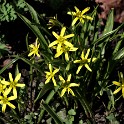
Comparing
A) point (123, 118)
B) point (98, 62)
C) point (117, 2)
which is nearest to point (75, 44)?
point (98, 62)

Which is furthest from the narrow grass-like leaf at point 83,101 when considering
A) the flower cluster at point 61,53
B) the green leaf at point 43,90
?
the green leaf at point 43,90

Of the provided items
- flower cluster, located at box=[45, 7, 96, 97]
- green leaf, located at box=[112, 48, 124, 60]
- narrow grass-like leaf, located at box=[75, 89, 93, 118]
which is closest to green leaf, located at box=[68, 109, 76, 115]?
narrow grass-like leaf, located at box=[75, 89, 93, 118]

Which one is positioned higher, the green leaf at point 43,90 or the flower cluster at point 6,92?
the flower cluster at point 6,92

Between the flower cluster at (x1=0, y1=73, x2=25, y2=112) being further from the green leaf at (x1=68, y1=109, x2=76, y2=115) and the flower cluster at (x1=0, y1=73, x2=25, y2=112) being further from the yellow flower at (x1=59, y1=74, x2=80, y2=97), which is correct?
the green leaf at (x1=68, y1=109, x2=76, y2=115)

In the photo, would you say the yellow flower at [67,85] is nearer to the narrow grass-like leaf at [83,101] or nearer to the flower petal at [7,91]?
the narrow grass-like leaf at [83,101]

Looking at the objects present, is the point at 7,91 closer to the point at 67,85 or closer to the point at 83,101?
the point at 67,85

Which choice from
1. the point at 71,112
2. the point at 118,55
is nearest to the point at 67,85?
the point at 71,112

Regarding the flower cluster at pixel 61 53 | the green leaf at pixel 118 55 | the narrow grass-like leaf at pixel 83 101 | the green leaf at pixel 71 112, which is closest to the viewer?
the flower cluster at pixel 61 53

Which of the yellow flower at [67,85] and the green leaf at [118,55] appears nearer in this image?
the yellow flower at [67,85]

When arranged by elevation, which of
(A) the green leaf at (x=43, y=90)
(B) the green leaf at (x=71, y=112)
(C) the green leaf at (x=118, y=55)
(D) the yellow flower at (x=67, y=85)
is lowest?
(B) the green leaf at (x=71, y=112)

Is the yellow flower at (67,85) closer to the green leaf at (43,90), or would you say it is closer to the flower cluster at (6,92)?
the green leaf at (43,90)

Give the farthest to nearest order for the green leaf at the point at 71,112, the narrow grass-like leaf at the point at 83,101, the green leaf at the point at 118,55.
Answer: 1. the green leaf at the point at 71,112
2. the green leaf at the point at 118,55
3. the narrow grass-like leaf at the point at 83,101
